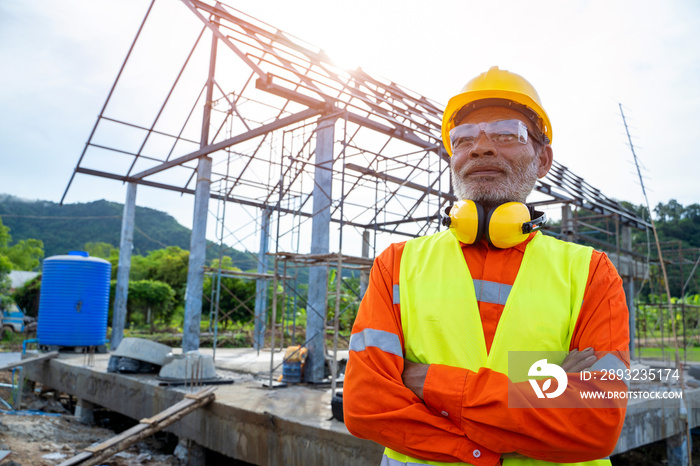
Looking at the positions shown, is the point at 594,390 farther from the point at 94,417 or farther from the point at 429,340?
the point at 94,417

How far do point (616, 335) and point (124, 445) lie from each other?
6.02m

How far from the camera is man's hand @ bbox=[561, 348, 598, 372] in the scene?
58.1 inches

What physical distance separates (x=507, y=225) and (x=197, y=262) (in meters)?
12.1

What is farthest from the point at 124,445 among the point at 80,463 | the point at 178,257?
the point at 178,257

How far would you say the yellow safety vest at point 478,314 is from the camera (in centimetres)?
150

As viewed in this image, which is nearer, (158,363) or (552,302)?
(552,302)

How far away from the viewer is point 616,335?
59.4 inches

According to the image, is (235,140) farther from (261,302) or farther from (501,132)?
(501,132)

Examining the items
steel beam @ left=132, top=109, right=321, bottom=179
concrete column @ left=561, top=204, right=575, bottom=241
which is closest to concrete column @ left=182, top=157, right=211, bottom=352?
steel beam @ left=132, top=109, right=321, bottom=179

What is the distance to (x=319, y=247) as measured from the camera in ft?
31.8

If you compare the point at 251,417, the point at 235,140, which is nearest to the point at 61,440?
the point at 251,417

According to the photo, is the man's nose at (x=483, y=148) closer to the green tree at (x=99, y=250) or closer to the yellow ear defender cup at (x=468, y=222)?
the yellow ear defender cup at (x=468, y=222)

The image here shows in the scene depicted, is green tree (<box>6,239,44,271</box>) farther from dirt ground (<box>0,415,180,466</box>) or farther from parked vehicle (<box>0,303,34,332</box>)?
dirt ground (<box>0,415,180,466</box>)

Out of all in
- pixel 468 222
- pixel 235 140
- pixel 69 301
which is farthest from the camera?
pixel 69 301
